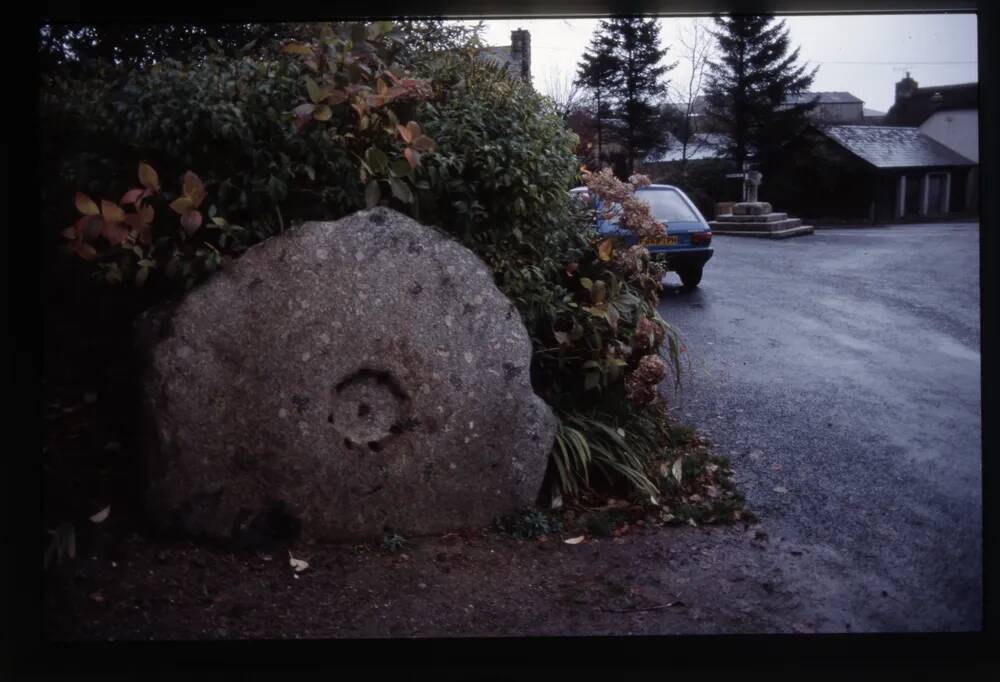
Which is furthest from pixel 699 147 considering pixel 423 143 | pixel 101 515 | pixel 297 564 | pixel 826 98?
pixel 101 515

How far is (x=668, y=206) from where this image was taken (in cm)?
311

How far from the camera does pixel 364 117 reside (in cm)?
285

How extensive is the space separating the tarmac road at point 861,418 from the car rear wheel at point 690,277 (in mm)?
97

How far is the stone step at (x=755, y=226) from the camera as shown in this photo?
2.91 meters

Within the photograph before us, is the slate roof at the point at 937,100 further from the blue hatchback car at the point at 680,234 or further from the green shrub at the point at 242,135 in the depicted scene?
the green shrub at the point at 242,135

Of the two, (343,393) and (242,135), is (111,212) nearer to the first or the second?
(242,135)

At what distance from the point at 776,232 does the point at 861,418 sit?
76 centimetres

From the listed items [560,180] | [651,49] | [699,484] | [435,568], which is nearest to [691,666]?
[699,484]

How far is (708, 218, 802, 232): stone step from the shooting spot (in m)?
2.91

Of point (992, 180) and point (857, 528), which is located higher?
point (992, 180)

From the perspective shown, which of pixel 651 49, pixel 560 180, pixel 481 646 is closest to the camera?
pixel 481 646

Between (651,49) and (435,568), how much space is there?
207 centimetres

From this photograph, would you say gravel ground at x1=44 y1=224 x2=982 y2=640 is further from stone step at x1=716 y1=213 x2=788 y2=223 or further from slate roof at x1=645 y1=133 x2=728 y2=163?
slate roof at x1=645 y1=133 x2=728 y2=163

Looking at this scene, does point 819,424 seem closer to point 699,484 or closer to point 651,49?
point 699,484
